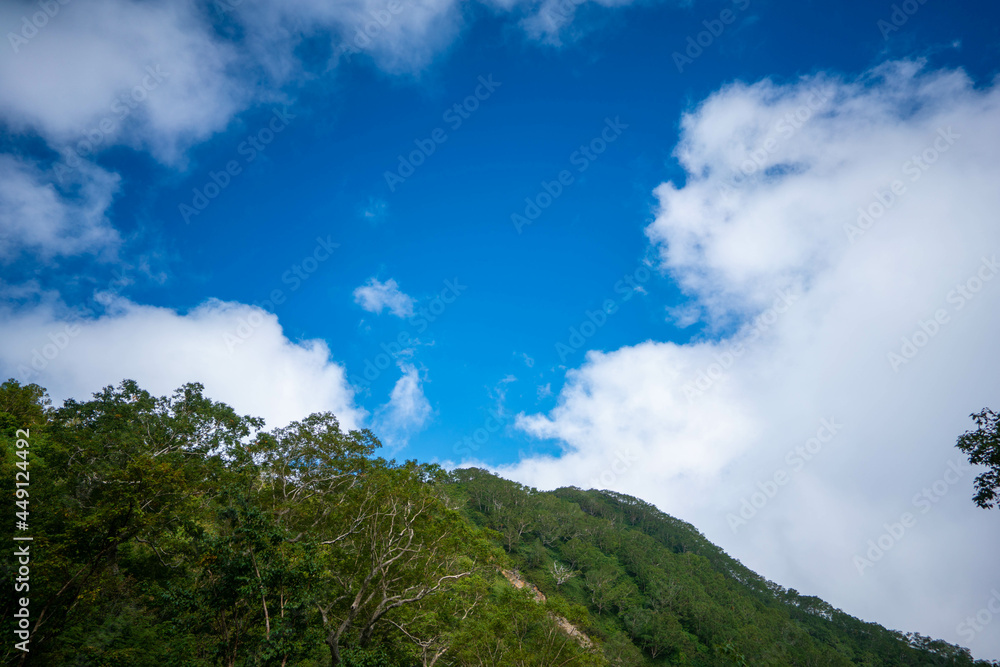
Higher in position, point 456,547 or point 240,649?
point 456,547

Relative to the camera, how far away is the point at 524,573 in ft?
213

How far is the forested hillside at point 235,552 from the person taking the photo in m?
12.2

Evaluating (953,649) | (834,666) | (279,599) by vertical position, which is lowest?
(279,599)

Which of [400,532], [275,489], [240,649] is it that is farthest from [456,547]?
[240,649]

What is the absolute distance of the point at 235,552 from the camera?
1212 centimetres

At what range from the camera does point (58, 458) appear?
21641 mm

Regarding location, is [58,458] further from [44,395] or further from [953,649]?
[953,649]

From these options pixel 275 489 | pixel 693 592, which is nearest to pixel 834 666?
pixel 693 592

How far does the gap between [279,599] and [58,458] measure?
18.1 m

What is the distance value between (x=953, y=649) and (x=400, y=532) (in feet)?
444

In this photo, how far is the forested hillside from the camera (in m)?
12.2

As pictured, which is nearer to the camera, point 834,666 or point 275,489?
point 275,489

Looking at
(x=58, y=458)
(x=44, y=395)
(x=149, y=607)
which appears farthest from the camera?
(x=44, y=395)

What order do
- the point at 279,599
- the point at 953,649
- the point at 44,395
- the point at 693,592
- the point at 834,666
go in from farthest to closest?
1. the point at 953,649
2. the point at 693,592
3. the point at 834,666
4. the point at 44,395
5. the point at 279,599
